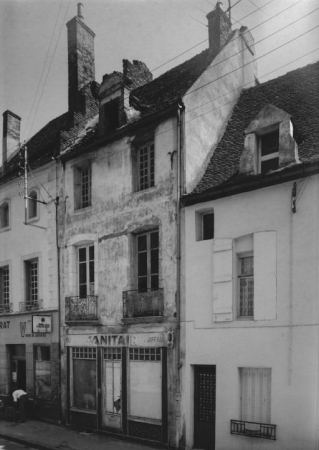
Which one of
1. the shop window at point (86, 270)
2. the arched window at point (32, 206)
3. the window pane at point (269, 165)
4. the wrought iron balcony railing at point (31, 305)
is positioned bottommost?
the wrought iron balcony railing at point (31, 305)

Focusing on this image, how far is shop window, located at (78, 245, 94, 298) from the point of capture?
1564 centimetres

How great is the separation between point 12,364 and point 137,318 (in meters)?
8.12

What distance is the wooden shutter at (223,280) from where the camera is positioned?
37.9 feet

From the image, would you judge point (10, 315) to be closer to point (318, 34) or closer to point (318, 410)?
point (318, 410)

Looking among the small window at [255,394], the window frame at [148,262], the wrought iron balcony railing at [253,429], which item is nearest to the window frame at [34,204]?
the window frame at [148,262]

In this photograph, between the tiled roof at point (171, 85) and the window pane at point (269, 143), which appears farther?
the tiled roof at point (171, 85)

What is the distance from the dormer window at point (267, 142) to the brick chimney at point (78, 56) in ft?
31.4

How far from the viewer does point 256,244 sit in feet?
36.6

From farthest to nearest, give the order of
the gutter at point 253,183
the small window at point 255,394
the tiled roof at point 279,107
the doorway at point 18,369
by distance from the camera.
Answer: the doorway at point 18,369, the tiled roof at point 279,107, the small window at point 255,394, the gutter at point 253,183

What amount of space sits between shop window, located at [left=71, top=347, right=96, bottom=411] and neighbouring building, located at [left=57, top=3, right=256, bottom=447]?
0.03 meters

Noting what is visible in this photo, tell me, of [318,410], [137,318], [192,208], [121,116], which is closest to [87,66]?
[121,116]

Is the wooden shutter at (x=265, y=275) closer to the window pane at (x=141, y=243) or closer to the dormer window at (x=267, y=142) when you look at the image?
the dormer window at (x=267, y=142)

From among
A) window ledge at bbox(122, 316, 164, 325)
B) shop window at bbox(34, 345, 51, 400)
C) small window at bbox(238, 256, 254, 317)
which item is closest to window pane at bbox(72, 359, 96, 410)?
shop window at bbox(34, 345, 51, 400)

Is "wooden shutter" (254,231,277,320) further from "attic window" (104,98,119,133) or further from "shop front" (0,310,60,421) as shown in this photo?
"shop front" (0,310,60,421)
